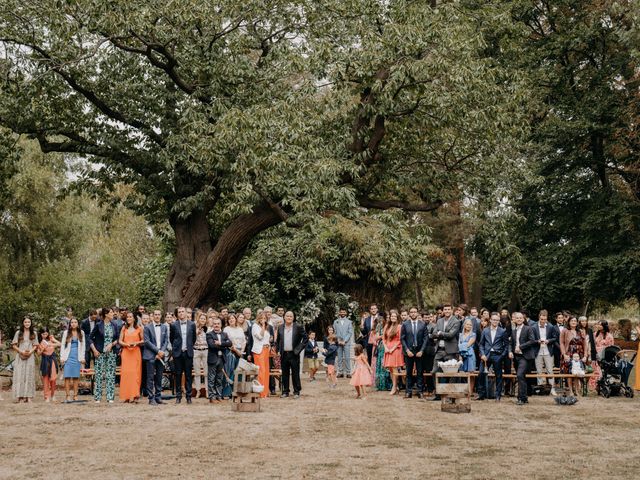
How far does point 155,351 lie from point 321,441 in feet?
20.2

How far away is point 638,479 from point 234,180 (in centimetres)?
1290

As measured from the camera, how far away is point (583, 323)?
18.4 meters

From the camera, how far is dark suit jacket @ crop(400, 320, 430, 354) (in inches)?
690

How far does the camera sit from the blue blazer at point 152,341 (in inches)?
645

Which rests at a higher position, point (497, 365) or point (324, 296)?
point (324, 296)

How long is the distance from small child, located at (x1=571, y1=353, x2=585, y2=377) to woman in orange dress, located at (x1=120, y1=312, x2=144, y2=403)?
29.1 ft

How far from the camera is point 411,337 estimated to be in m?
17.6

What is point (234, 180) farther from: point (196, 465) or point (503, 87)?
point (196, 465)

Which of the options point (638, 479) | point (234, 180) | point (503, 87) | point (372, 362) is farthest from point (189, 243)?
point (638, 479)

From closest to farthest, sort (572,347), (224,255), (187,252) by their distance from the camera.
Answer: (572,347) < (224,255) < (187,252)

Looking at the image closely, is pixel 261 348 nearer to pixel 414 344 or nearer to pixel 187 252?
pixel 414 344

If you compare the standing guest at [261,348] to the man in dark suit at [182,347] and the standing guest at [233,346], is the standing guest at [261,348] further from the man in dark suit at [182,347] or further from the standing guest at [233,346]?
the man in dark suit at [182,347]

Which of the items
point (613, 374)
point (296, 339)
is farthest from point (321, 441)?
point (613, 374)

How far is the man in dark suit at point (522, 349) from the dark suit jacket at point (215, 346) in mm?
5658
